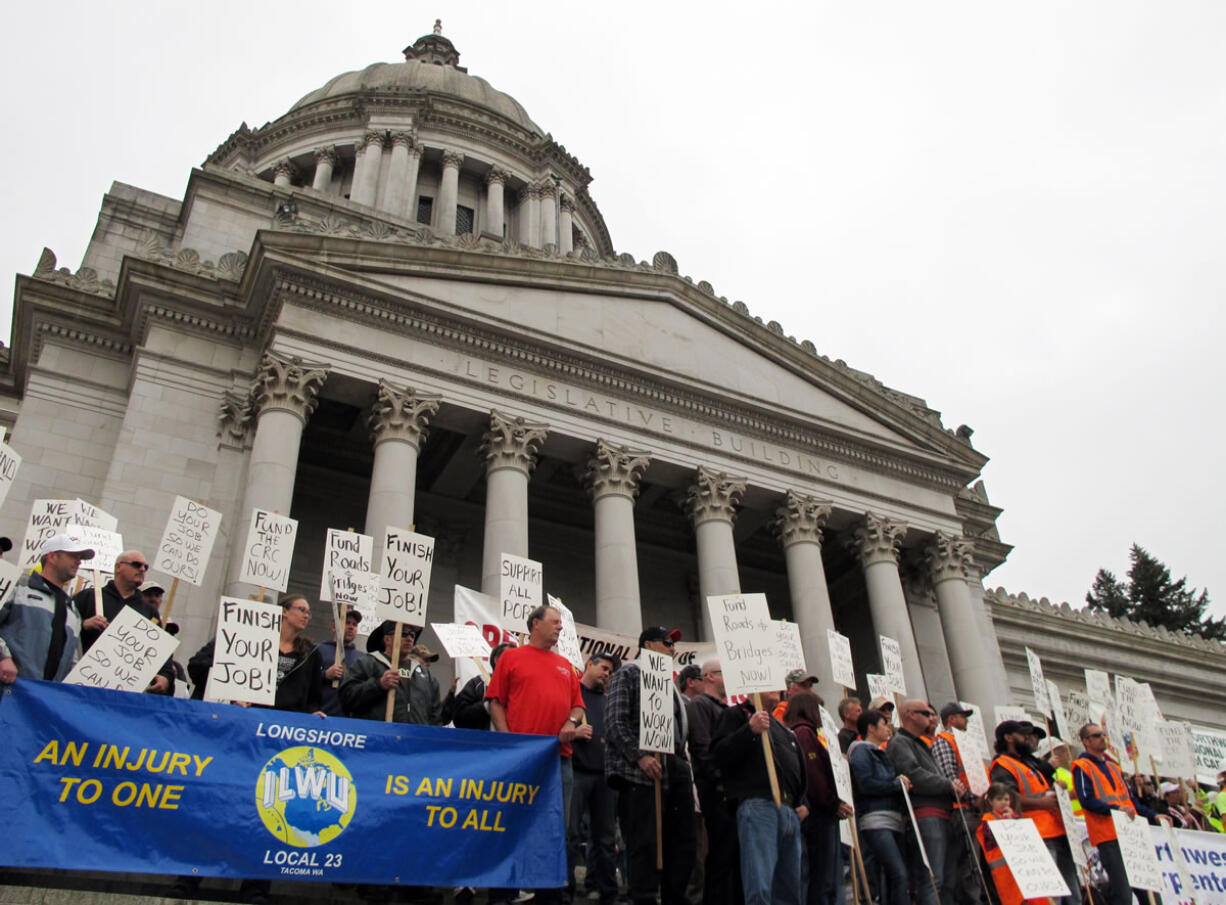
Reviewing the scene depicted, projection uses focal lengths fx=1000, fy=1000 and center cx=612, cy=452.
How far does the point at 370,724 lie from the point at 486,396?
12.1m

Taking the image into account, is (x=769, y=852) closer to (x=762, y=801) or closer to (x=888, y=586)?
(x=762, y=801)

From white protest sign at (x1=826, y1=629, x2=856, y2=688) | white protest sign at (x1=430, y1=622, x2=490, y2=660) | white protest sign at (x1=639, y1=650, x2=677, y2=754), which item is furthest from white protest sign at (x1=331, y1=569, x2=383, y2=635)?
white protest sign at (x1=826, y1=629, x2=856, y2=688)

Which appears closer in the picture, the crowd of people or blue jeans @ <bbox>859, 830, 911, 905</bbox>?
the crowd of people

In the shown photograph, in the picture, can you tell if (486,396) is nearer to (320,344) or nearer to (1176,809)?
(320,344)

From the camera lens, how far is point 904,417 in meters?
24.7

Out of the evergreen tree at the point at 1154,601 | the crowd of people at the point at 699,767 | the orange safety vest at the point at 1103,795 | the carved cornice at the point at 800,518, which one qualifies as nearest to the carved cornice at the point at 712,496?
the carved cornice at the point at 800,518

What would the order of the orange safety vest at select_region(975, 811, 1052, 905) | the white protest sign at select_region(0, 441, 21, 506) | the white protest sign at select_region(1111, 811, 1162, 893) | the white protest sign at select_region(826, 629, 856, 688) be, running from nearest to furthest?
the white protest sign at select_region(0, 441, 21, 506) < the orange safety vest at select_region(975, 811, 1052, 905) < the white protest sign at select_region(1111, 811, 1162, 893) < the white protest sign at select_region(826, 629, 856, 688)

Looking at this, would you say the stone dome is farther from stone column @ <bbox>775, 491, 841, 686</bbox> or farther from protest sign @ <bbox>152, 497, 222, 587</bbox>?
protest sign @ <bbox>152, 497, 222, 587</bbox>

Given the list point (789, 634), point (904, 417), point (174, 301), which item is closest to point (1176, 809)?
point (789, 634)

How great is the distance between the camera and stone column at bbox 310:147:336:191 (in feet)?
129

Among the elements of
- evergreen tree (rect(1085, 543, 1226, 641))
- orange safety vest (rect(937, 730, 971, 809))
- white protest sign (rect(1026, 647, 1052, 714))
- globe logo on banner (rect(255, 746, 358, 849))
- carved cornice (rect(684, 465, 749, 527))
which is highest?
evergreen tree (rect(1085, 543, 1226, 641))

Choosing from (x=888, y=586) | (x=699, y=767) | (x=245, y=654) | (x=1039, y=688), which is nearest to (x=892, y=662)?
(x=1039, y=688)

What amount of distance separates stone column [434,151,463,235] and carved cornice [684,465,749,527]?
66.5ft

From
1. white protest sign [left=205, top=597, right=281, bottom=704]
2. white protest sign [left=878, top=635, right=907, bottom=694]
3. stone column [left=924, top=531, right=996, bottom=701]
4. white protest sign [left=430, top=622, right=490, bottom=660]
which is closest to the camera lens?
white protest sign [left=205, top=597, right=281, bottom=704]
